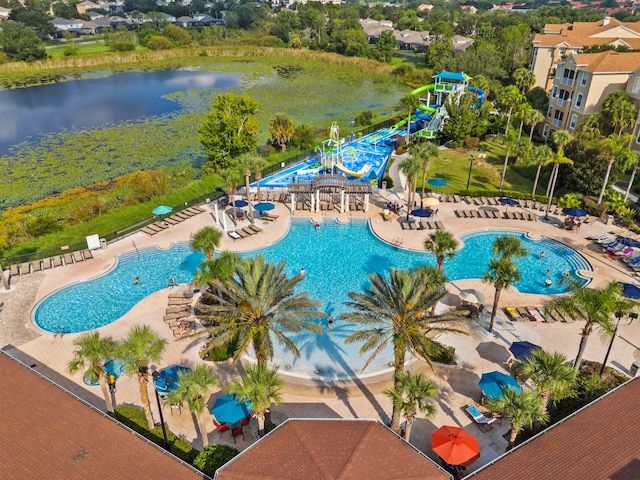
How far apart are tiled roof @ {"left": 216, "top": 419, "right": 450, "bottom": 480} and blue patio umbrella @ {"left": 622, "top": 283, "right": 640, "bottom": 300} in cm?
2099

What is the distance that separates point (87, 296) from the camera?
33000 millimetres

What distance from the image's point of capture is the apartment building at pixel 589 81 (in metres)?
53.4

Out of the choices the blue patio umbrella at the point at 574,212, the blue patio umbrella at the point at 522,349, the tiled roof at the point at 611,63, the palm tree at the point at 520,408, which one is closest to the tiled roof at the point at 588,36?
the tiled roof at the point at 611,63

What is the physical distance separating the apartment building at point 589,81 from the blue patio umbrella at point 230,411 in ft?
181

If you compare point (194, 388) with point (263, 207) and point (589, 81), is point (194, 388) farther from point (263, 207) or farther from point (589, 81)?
point (589, 81)

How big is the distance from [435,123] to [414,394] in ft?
177

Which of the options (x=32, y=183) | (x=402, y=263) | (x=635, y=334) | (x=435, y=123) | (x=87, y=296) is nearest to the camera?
(x=635, y=334)

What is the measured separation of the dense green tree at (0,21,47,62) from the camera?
119 m

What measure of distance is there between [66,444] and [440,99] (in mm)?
70103

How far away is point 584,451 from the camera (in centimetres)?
1744

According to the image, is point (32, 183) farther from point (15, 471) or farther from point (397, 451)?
point (397, 451)

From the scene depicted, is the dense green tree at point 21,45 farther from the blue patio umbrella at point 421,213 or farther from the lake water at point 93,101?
the blue patio umbrella at point 421,213

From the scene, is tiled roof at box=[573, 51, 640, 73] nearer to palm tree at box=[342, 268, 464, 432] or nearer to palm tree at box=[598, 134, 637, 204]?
palm tree at box=[598, 134, 637, 204]

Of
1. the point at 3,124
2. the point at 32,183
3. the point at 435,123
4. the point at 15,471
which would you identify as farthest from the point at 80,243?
the point at 3,124
